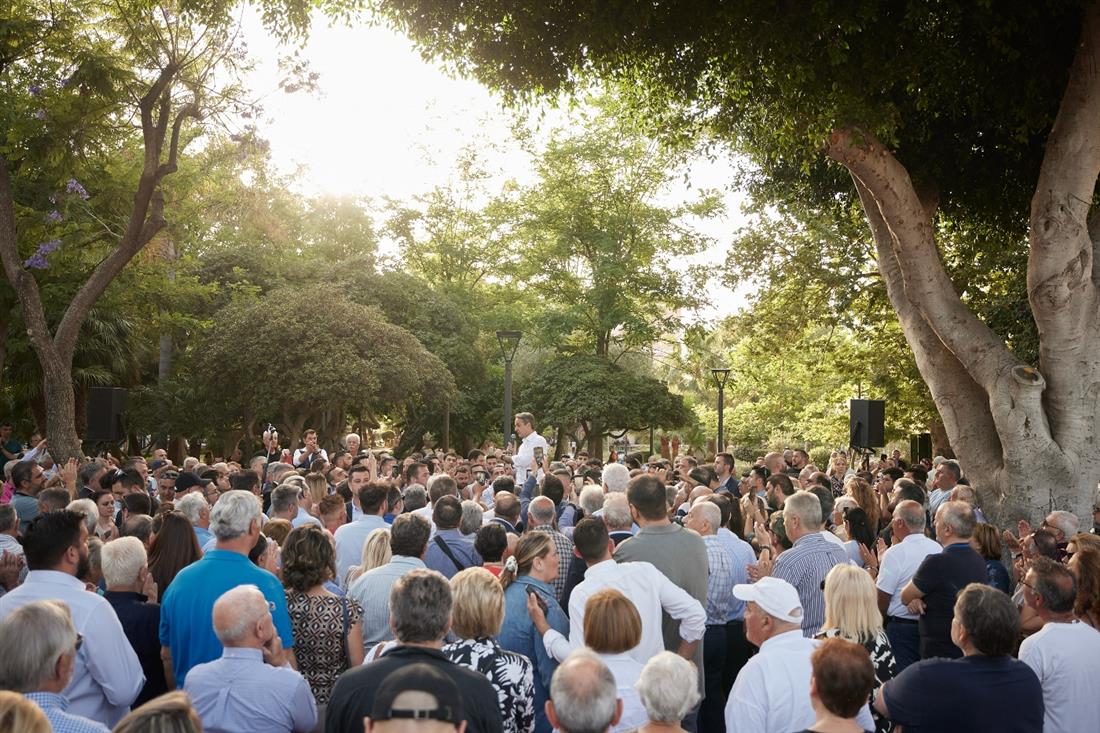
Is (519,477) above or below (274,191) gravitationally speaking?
below

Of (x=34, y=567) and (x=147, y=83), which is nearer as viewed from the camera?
(x=34, y=567)

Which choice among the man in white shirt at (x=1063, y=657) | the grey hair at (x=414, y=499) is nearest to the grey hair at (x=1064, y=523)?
the man in white shirt at (x=1063, y=657)

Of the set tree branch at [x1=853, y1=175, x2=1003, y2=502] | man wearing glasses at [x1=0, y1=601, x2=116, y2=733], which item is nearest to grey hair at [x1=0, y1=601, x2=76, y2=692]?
man wearing glasses at [x1=0, y1=601, x2=116, y2=733]

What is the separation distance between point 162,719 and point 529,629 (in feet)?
9.21

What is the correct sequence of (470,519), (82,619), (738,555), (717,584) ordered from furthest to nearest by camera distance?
(738,555), (470,519), (717,584), (82,619)

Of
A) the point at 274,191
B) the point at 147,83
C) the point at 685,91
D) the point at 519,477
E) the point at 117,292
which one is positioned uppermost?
the point at 274,191

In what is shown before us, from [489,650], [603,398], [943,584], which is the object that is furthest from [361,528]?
[603,398]

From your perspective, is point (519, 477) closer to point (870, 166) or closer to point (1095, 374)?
point (870, 166)

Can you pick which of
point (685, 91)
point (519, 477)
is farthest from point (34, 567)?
point (685, 91)

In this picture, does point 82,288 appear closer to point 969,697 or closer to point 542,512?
point 542,512

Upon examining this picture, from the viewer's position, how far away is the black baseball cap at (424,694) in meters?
2.90

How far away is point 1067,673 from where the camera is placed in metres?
5.07

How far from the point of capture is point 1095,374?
12.7 metres

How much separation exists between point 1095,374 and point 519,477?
7.45 metres
